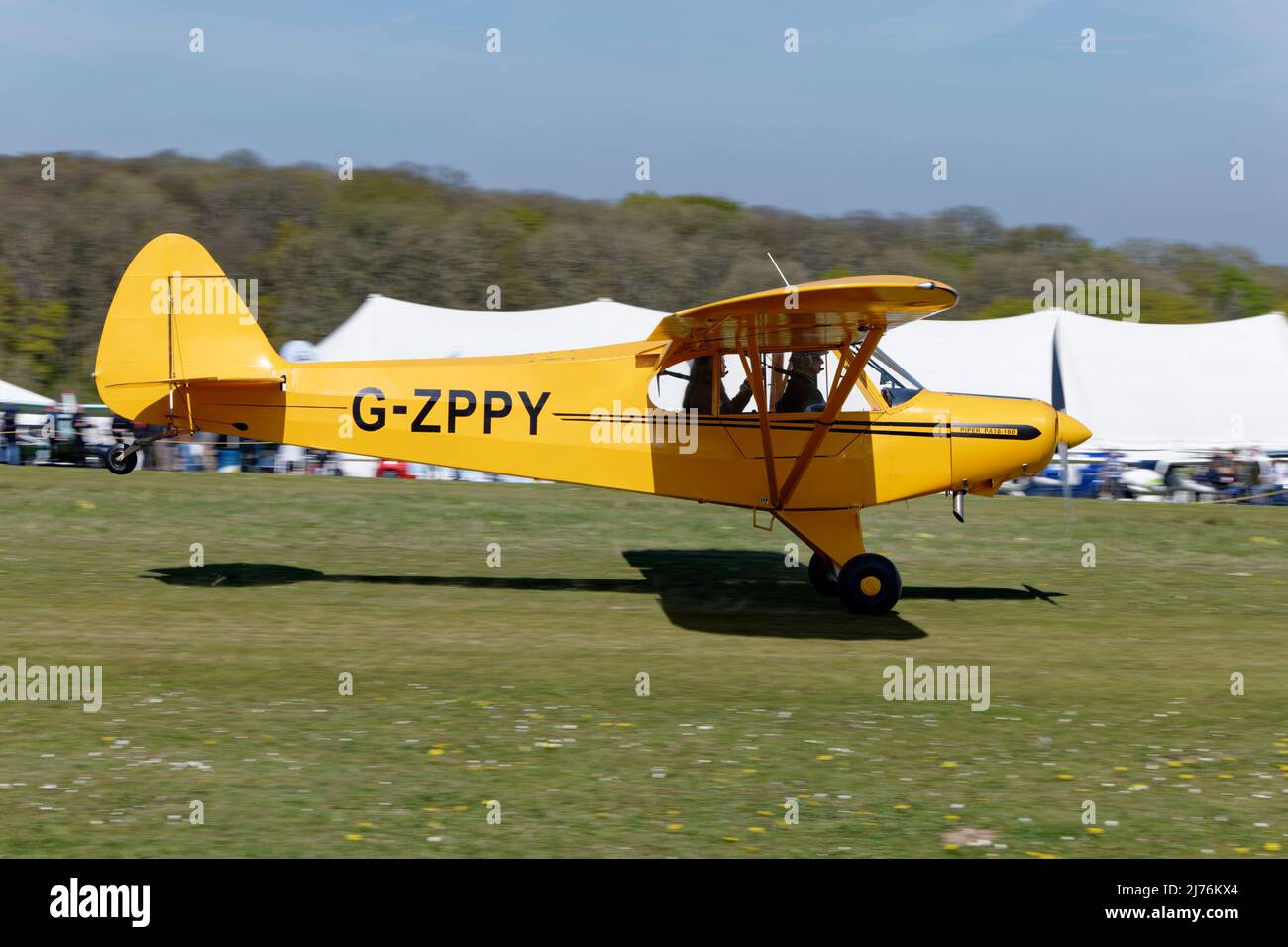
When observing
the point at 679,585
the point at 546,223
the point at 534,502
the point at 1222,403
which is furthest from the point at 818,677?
the point at 546,223

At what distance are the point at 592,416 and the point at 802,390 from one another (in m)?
2.14

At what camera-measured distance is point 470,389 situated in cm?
1259

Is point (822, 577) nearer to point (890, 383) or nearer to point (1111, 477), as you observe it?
point (890, 383)

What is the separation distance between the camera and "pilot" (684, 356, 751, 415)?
41.3 feet

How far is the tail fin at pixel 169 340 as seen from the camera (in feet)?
40.1

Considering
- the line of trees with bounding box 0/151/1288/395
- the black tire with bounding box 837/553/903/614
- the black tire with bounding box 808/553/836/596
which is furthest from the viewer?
the line of trees with bounding box 0/151/1288/395

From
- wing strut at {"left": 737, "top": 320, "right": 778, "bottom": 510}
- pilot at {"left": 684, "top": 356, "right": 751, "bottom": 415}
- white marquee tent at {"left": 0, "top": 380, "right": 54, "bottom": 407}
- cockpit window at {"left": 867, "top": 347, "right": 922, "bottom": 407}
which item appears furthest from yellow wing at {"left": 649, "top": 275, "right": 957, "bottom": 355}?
white marquee tent at {"left": 0, "top": 380, "right": 54, "bottom": 407}

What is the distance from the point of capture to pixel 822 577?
1344 cm

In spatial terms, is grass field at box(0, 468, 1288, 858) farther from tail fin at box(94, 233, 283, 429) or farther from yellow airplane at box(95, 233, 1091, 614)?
tail fin at box(94, 233, 283, 429)

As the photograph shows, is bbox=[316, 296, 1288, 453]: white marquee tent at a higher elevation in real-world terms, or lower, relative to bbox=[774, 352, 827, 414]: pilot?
higher

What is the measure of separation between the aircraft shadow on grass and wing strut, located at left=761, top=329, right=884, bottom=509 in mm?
1221

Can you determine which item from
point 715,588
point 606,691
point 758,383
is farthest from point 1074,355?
point 606,691

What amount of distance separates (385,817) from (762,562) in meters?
9.84

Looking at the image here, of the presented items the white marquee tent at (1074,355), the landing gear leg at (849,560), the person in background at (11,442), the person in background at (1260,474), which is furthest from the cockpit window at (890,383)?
the person in background at (11,442)
